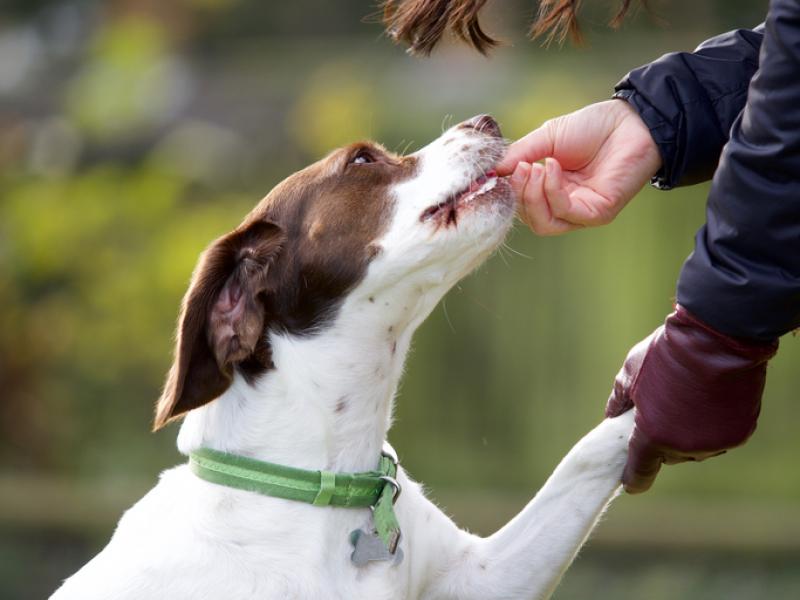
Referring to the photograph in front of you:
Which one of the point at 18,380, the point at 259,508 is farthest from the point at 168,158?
the point at 259,508

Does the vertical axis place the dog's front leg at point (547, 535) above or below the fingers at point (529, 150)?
below

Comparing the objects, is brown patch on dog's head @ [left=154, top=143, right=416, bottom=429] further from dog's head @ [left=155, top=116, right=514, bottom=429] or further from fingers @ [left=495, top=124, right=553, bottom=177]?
fingers @ [left=495, top=124, right=553, bottom=177]

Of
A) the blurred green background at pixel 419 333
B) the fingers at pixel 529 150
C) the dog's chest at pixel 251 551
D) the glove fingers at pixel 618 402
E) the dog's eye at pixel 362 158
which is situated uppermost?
the dog's eye at pixel 362 158

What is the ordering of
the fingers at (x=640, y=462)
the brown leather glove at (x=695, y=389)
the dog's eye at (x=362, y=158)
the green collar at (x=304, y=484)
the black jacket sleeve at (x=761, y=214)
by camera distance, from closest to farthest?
the black jacket sleeve at (x=761, y=214) → the brown leather glove at (x=695, y=389) → the fingers at (x=640, y=462) → the green collar at (x=304, y=484) → the dog's eye at (x=362, y=158)

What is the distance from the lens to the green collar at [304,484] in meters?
3.40

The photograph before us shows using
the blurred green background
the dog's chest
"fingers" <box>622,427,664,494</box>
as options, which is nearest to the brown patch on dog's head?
the dog's chest

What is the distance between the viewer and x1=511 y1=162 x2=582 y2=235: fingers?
3307mm

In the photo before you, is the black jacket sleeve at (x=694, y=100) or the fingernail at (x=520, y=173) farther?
the fingernail at (x=520, y=173)

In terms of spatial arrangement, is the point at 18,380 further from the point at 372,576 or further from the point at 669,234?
the point at 372,576

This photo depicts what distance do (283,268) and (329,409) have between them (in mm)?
383

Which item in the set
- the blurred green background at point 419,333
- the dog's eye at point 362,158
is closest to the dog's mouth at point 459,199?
the dog's eye at point 362,158

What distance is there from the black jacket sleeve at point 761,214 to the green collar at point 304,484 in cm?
106

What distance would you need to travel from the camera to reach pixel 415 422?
7.50 m

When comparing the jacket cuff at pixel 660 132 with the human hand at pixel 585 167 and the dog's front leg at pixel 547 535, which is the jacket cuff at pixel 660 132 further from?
the dog's front leg at pixel 547 535
